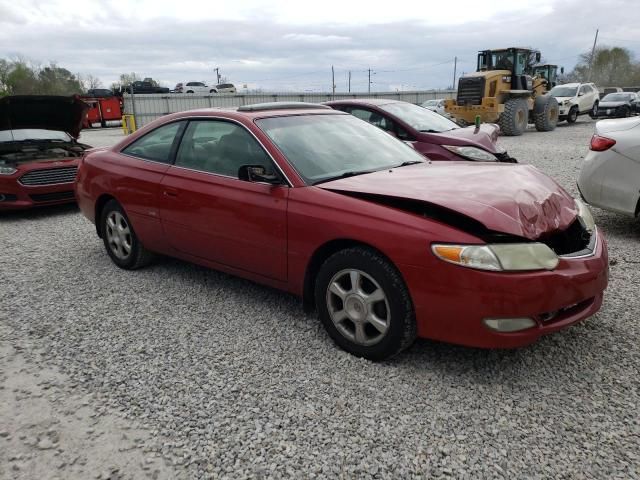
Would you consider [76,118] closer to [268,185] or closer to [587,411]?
[268,185]

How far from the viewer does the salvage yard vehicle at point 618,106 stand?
24828mm

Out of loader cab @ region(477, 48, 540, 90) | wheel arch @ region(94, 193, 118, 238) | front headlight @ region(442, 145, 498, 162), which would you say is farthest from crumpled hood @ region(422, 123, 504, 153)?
loader cab @ region(477, 48, 540, 90)

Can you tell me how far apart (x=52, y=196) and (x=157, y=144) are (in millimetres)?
3960

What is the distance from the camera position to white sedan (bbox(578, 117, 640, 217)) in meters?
5.21

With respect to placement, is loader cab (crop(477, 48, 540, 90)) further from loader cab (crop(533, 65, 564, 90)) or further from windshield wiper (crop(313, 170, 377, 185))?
windshield wiper (crop(313, 170, 377, 185))

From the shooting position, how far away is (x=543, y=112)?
19.2 metres

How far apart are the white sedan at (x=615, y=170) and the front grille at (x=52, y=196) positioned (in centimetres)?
696

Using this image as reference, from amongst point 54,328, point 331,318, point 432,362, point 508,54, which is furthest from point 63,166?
point 508,54

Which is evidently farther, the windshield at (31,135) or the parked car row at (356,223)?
the windshield at (31,135)

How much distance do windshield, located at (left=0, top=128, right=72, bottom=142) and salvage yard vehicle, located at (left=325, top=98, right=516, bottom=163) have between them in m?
4.53

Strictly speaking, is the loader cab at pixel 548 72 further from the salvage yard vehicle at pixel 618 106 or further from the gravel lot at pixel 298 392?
the gravel lot at pixel 298 392

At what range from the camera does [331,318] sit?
3.20m

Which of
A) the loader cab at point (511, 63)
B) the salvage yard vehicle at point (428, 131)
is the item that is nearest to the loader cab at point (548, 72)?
the loader cab at point (511, 63)

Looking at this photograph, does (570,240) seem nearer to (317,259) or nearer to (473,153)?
(317,259)
